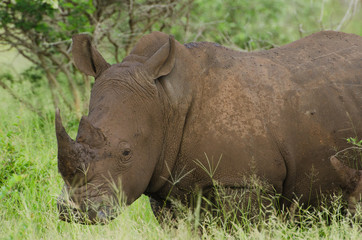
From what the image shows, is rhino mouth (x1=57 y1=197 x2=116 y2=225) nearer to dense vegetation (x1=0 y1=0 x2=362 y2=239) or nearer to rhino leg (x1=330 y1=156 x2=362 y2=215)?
dense vegetation (x1=0 y1=0 x2=362 y2=239)

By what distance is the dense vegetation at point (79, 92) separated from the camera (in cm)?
435

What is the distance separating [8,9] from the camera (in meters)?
8.76

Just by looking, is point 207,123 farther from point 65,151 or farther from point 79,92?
point 79,92

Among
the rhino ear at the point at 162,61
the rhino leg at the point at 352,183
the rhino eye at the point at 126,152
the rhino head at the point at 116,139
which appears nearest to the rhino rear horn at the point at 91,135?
the rhino head at the point at 116,139

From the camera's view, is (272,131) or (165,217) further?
(165,217)

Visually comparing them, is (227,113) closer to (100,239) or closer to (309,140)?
(309,140)

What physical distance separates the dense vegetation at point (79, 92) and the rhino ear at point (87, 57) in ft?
3.02

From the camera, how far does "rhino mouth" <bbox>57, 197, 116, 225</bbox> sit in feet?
12.7

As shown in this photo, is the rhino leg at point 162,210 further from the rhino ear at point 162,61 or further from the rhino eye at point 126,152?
the rhino ear at point 162,61

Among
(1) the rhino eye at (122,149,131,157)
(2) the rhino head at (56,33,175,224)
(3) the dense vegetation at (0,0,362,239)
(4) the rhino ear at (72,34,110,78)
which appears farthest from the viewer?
(4) the rhino ear at (72,34,110,78)

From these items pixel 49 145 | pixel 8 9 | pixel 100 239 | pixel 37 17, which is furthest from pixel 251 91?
pixel 8 9

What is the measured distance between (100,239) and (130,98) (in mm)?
1005

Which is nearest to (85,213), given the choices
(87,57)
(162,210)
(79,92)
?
(162,210)

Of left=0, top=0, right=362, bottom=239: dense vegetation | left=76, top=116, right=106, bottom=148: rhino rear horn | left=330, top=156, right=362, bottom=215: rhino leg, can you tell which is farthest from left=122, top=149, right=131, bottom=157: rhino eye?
left=330, top=156, right=362, bottom=215: rhino leg
